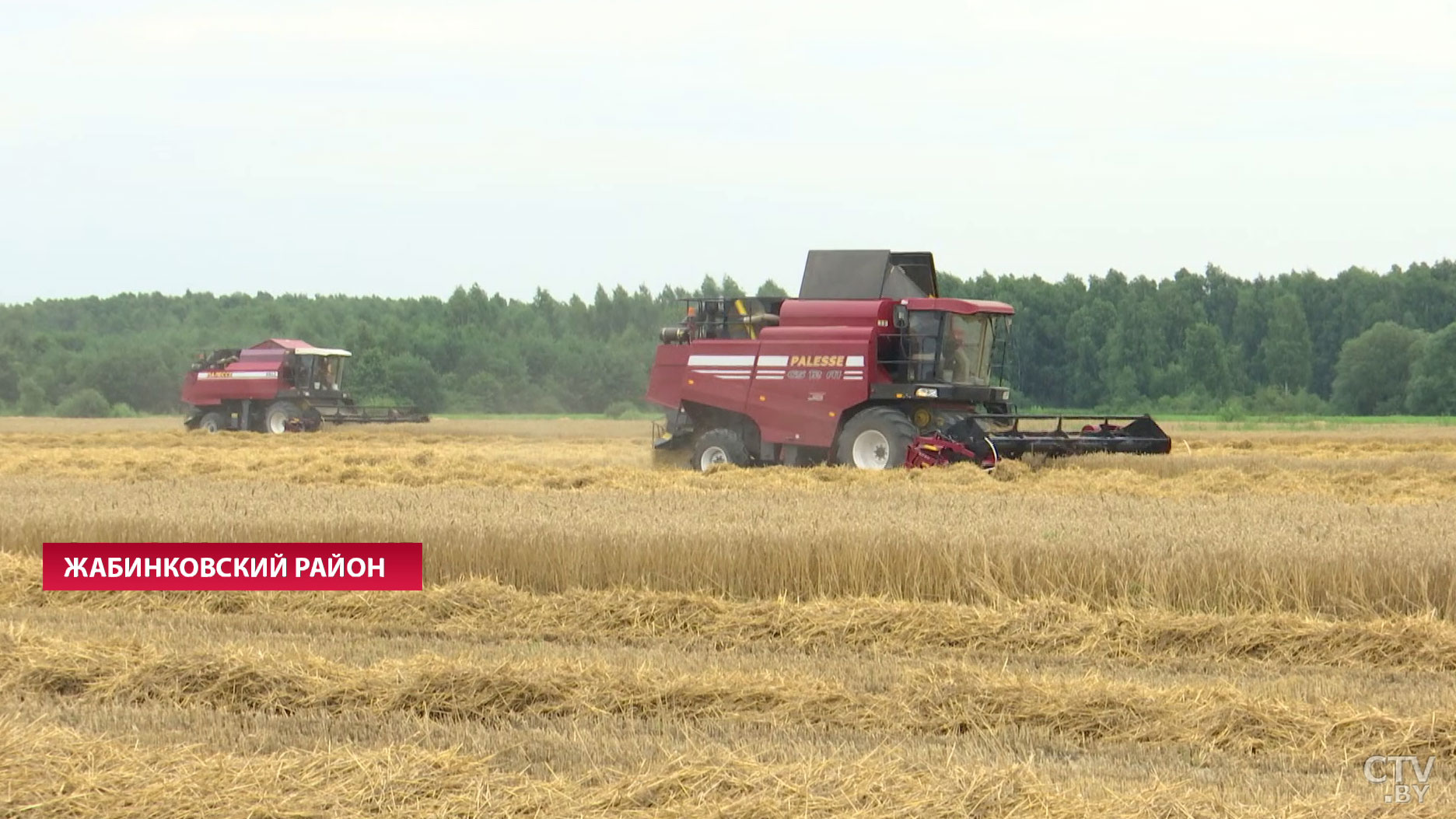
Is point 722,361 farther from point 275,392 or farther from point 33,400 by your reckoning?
point 33,400

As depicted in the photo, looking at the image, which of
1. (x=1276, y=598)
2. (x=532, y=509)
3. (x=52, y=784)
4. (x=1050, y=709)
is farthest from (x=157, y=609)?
(x=1276, y=598)

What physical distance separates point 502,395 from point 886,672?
5735 centimetres

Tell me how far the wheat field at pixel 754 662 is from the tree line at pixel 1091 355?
43.5 meters

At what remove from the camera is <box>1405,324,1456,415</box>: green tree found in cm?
5525

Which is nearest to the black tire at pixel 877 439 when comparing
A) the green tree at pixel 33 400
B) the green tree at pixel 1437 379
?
the green tree at pixel 1437 379

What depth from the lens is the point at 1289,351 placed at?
65.3 m

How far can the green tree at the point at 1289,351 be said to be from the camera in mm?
65312

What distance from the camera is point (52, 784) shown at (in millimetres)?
4883

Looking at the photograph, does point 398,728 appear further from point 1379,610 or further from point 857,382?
point 857,382

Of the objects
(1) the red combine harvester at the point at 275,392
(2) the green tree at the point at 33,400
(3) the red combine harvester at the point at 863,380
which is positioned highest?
(3) the red combine harvester at the point at 863,380

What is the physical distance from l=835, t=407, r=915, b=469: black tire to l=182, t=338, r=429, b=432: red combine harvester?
18.5m
